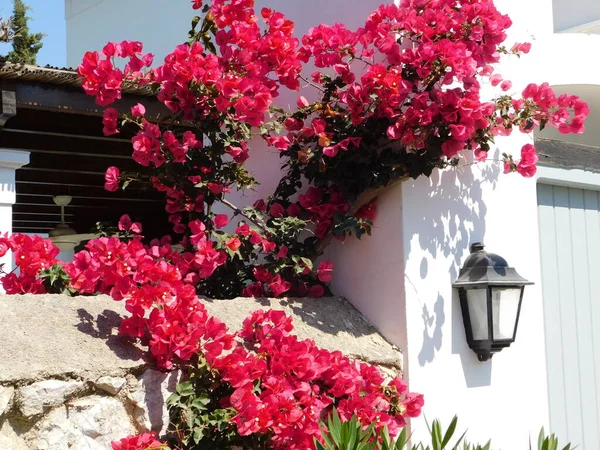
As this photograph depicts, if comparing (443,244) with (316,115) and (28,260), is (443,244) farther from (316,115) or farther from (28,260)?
(28,260)

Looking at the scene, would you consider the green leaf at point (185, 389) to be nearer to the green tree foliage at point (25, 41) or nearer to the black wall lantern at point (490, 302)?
the black wall lantern at point (490, 302)

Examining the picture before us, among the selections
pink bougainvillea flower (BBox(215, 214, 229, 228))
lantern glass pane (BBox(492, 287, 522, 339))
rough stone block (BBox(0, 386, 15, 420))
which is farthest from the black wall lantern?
rough stone block (BBox(0, 386, 15, 420))

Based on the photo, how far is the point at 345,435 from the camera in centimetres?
279

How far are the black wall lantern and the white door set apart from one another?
0.77 metres

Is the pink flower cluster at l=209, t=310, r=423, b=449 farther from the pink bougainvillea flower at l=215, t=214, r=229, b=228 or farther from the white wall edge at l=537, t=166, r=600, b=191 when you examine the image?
the white wall edge at l=537, t=166, r=600, b=191

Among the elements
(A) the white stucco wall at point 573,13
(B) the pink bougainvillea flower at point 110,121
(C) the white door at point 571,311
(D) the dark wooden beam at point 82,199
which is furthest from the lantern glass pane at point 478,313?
(D) the dark wooden beam at point 82,199

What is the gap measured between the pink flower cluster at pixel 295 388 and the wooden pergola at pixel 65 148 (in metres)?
1.24

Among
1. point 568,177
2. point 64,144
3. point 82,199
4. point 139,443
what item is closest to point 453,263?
point 568,177

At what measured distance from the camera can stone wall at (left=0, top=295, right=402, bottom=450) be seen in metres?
2.60

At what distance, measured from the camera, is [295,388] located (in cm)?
294

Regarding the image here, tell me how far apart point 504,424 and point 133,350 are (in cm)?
186

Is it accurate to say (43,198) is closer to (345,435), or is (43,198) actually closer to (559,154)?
(559,154)

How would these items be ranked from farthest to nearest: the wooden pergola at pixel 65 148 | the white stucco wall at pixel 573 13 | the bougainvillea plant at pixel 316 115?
the white stucco wall at pixel 573 13 < the wooden pergola at pixel 65 148 < the bougainvillea plant at pixel 316 115

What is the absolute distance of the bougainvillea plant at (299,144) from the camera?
3125mm
